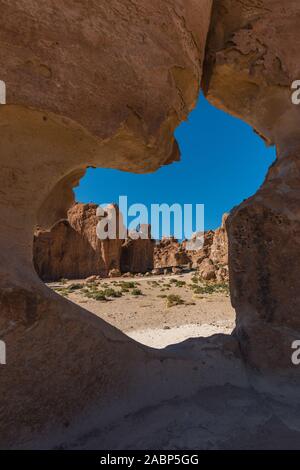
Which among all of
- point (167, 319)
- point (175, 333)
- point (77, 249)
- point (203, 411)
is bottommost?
point (167, 319)

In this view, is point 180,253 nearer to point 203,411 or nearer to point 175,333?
point 175,333

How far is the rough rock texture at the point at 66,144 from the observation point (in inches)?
68.7

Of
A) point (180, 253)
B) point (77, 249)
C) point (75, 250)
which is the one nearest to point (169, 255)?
point (180, 253)

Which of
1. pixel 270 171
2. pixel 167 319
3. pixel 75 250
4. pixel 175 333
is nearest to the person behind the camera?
pixel 270 171

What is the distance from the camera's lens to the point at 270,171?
3402mm

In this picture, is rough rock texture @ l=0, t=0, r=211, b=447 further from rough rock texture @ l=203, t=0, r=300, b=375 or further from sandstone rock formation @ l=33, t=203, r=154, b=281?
sandstone rock formation @ l=33, t=203, r=154, b=281

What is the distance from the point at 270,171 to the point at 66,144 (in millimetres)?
2462

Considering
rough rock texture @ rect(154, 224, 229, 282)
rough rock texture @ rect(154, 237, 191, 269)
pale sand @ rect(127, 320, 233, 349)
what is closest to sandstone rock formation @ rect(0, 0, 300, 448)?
pale sand @ rect(127, 320, 233, 349)

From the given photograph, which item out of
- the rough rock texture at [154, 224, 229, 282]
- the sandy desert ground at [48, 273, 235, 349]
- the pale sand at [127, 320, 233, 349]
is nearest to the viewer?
the pale sand at [127, 320, 233, 349]

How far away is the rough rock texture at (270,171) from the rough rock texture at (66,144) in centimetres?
102

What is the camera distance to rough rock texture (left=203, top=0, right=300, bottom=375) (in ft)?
9.08

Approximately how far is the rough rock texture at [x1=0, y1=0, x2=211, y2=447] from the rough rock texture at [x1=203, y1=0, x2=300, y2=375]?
1.02 m
